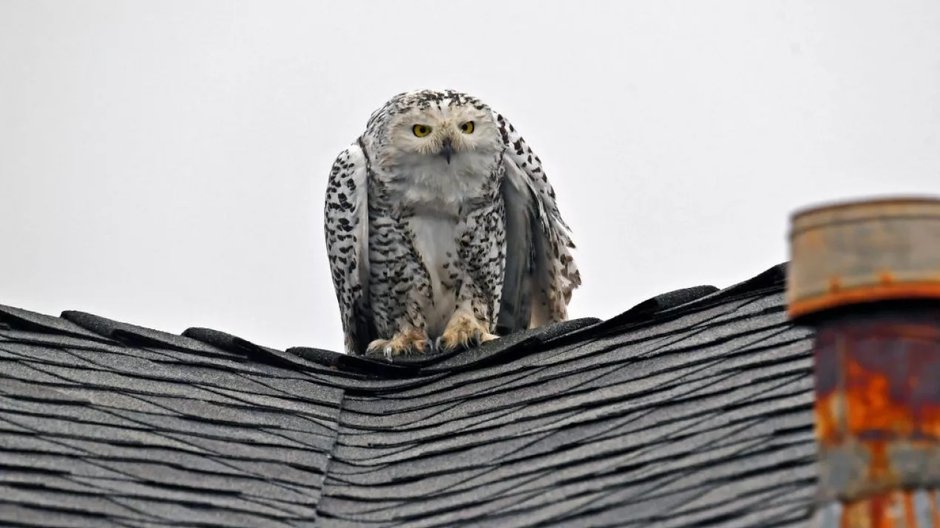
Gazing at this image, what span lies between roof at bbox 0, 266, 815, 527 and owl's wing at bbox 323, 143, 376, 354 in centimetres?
117

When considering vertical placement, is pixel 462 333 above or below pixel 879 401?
above

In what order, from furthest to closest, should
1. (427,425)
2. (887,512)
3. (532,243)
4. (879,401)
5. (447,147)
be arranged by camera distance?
(532,243), (447,147), (427,425), (879,401), (887,512)

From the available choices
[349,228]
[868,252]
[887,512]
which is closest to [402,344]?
[349,228]

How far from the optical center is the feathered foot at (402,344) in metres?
6.96

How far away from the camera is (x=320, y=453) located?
17.1 feet

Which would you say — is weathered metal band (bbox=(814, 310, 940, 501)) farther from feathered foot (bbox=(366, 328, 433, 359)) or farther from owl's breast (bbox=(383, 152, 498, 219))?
owl's breast (bbox=(383, 152, 498, 219))

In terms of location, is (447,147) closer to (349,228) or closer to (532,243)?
(349,228)

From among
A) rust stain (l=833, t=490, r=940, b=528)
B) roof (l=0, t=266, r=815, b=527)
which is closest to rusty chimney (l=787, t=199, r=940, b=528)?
rust stain (l=833, t=490, r=940, b=528)

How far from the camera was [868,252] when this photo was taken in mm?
3316

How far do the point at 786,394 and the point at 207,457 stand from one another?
1481 mm

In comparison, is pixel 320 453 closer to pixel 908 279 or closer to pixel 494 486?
pixel 494 486

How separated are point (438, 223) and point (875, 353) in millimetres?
4030

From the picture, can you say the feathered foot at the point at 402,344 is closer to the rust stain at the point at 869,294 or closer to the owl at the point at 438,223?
the owl at the point at 438,223

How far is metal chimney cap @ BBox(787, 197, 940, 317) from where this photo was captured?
328cm
